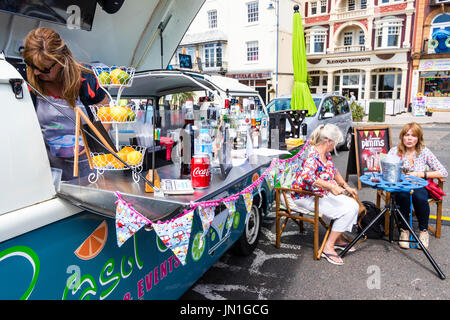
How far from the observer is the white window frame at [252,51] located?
27522 mm

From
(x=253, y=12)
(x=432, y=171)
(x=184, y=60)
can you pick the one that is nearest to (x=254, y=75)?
(x=253, y=12)

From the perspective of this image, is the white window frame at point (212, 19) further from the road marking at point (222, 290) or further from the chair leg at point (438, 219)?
the road marking at point (222, 290)

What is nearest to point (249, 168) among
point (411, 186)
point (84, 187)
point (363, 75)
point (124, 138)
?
point (124, 138)

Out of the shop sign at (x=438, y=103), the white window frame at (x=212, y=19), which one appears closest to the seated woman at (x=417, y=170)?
the shop sign at (x=438, y=103)

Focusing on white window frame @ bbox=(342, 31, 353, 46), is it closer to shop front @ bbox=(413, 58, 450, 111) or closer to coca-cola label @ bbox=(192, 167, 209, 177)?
shop front @ bbox=(413, 58, 450, 111)

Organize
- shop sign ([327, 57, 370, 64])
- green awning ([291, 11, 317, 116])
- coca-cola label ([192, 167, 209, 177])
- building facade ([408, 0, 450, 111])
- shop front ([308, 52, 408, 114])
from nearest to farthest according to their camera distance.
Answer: coca-cola label ([192, 167, 209, 177]), green awning ([291, 11, 317, 116]), building facade ([408, 0, 450, 111]), shop front ([308, 52, 408, 114]), shop sign ([327, 57, 370, 64])

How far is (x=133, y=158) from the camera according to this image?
1.97 metres

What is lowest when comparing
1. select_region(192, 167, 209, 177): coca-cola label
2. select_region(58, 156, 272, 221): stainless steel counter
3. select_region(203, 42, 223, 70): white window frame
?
select_region(58, 156, 272, 221): stainless steel counter

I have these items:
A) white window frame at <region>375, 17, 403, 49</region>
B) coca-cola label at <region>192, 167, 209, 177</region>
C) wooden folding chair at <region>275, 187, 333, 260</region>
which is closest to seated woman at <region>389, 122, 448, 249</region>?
wooden folding chair at <region>275, 187, 333, 260</region>

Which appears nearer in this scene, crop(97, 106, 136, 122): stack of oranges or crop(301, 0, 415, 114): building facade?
crop(97, 106, 136, 122): stack of oranges

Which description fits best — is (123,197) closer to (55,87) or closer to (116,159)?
(116,159)

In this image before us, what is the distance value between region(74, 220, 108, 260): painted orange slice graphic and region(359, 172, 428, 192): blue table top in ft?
9.53

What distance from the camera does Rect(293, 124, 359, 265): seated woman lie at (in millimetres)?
3689

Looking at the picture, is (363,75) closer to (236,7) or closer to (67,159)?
(236,7)
